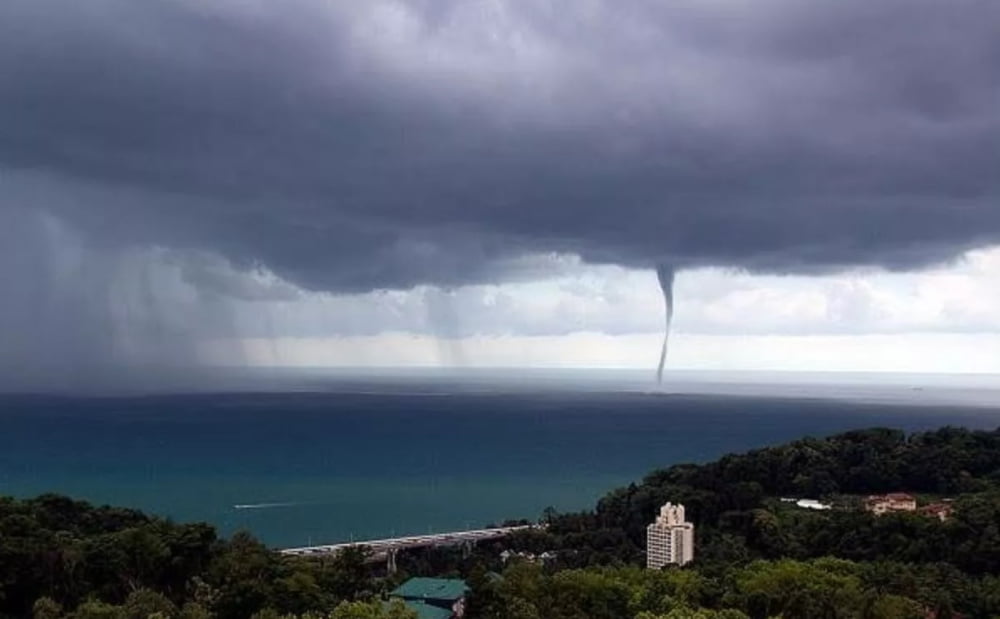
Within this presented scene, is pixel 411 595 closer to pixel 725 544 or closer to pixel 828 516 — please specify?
pixel 725 544

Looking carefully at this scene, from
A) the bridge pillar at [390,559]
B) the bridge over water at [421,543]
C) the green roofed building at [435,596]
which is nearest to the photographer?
the green roofed building at [435,596]

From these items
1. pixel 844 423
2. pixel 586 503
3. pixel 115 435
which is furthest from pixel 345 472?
pixel 844 423

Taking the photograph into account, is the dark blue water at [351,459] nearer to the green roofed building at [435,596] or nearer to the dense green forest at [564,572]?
the dense green forest at [564,572]

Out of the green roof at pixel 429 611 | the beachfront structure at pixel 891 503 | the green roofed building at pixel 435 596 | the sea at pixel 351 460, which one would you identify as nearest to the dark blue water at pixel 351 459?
the sea at pixel 351 460

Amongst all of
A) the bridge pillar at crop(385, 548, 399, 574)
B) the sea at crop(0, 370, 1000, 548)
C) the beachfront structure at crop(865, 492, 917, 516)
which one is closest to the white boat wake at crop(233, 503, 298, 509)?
the sea at crop(0, 370, 1000, 548)

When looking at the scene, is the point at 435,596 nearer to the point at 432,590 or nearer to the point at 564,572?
the point at 432,590

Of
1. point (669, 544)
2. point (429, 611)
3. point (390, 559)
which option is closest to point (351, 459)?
point (390, 559)

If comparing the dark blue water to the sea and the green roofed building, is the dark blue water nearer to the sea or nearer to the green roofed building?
the sea
